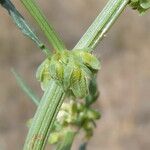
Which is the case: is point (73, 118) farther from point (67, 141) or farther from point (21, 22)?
point (21, 22)

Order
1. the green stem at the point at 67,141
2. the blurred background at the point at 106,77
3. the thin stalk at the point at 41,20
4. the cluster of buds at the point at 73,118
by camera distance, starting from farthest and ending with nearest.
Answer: the blurred background at the point at 106,77
the cluster of buds at the point at 73,118
the green stem at the point at 67,141
the thin stalk at the point at 41,20

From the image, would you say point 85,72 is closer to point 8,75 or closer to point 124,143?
point 124,143

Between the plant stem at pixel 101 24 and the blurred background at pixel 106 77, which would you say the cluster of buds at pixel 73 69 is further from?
the blurred background at pixel 106 77

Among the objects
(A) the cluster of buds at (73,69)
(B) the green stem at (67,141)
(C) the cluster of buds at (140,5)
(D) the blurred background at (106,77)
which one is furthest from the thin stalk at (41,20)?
(D) the blurred background at (106,77)

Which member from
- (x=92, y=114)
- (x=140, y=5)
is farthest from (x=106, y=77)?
(x=140, y=5)

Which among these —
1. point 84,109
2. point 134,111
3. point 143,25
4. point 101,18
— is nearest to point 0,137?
point 134,111

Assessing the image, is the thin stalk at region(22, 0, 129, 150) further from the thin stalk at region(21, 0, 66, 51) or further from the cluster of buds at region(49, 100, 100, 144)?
the cluster of buds at region(49, 100, 100, 144)
